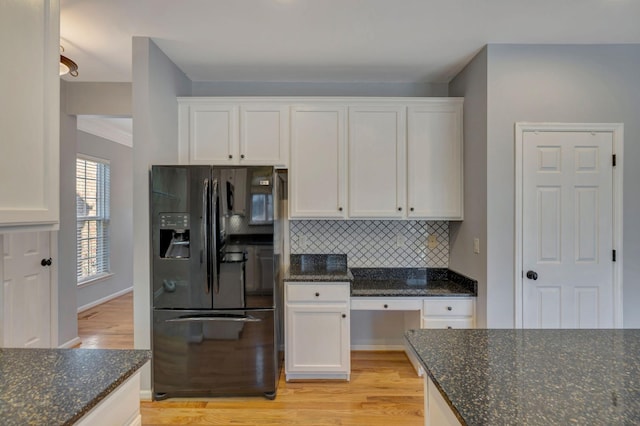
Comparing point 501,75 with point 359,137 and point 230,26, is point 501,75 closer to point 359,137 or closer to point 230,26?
point 359,137

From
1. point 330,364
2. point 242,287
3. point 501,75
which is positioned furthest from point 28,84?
point 501,75

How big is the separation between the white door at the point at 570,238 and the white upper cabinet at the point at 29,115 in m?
2.75

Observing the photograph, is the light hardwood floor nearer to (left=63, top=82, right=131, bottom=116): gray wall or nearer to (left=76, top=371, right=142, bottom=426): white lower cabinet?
(left=76, top=371, right=142, bottom=426): white lower cabinet

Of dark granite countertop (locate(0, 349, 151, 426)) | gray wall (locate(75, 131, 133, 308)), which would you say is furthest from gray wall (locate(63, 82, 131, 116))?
dark granite countertop (locate(0, 349, 151, 426))

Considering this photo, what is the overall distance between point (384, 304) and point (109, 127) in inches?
186

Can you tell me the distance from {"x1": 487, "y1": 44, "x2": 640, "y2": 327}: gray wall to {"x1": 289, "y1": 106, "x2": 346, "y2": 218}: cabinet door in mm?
1179

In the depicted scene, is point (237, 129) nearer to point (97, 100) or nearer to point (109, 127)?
point (97, 100)

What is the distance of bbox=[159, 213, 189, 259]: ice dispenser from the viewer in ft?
7.72

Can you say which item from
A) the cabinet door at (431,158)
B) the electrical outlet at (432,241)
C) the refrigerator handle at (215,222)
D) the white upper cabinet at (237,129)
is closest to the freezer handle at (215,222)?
the refrigerator handle at (215,222)

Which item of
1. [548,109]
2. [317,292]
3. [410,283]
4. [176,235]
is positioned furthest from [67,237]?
[548,109]

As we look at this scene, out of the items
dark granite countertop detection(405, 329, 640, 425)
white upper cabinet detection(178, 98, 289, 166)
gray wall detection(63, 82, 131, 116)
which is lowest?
dark granite countertop detection(405, 329, 640, 425)

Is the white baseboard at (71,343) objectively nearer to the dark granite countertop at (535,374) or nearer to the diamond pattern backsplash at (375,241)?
the diamond pattern backsplash at (375,241)

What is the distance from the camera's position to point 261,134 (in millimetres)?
2879

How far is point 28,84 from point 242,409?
7.36ft
